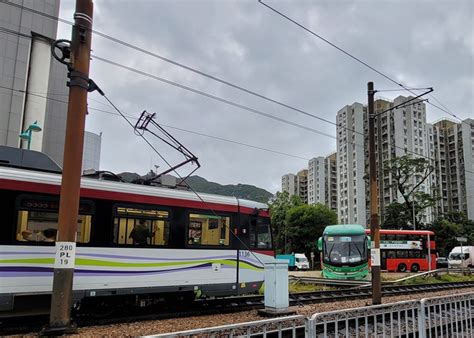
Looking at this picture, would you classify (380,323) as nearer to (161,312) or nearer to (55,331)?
(55,331)

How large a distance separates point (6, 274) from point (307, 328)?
20.3 ft

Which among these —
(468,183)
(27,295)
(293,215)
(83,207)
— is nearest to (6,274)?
(27,295)

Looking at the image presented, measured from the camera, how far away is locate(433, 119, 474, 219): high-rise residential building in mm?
98144

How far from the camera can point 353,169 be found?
320 feet

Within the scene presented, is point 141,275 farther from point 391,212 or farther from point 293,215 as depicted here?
point 391,212

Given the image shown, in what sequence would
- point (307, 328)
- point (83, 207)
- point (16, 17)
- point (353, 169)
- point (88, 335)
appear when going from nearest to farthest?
point (307, 328) → point (88, 335) → point (83, 207) → point (16, 17) → point (353, 169)

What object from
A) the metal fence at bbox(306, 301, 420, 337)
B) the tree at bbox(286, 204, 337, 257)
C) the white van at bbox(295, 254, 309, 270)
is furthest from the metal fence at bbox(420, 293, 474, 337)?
the tree at bbox(286, 204, 337, 257)

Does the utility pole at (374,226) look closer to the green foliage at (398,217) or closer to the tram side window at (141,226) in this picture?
the tram side window at (141,226)

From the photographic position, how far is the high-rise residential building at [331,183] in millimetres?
118037

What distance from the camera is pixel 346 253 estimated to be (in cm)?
2402

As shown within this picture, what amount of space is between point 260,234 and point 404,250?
1021 inches

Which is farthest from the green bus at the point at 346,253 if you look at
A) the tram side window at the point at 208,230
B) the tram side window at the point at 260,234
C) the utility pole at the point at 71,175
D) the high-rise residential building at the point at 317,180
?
the high-rise residential building at the point at 317,180

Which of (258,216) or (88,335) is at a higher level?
(258,216)

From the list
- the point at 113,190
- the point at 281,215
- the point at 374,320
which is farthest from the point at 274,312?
the point at 281,215
